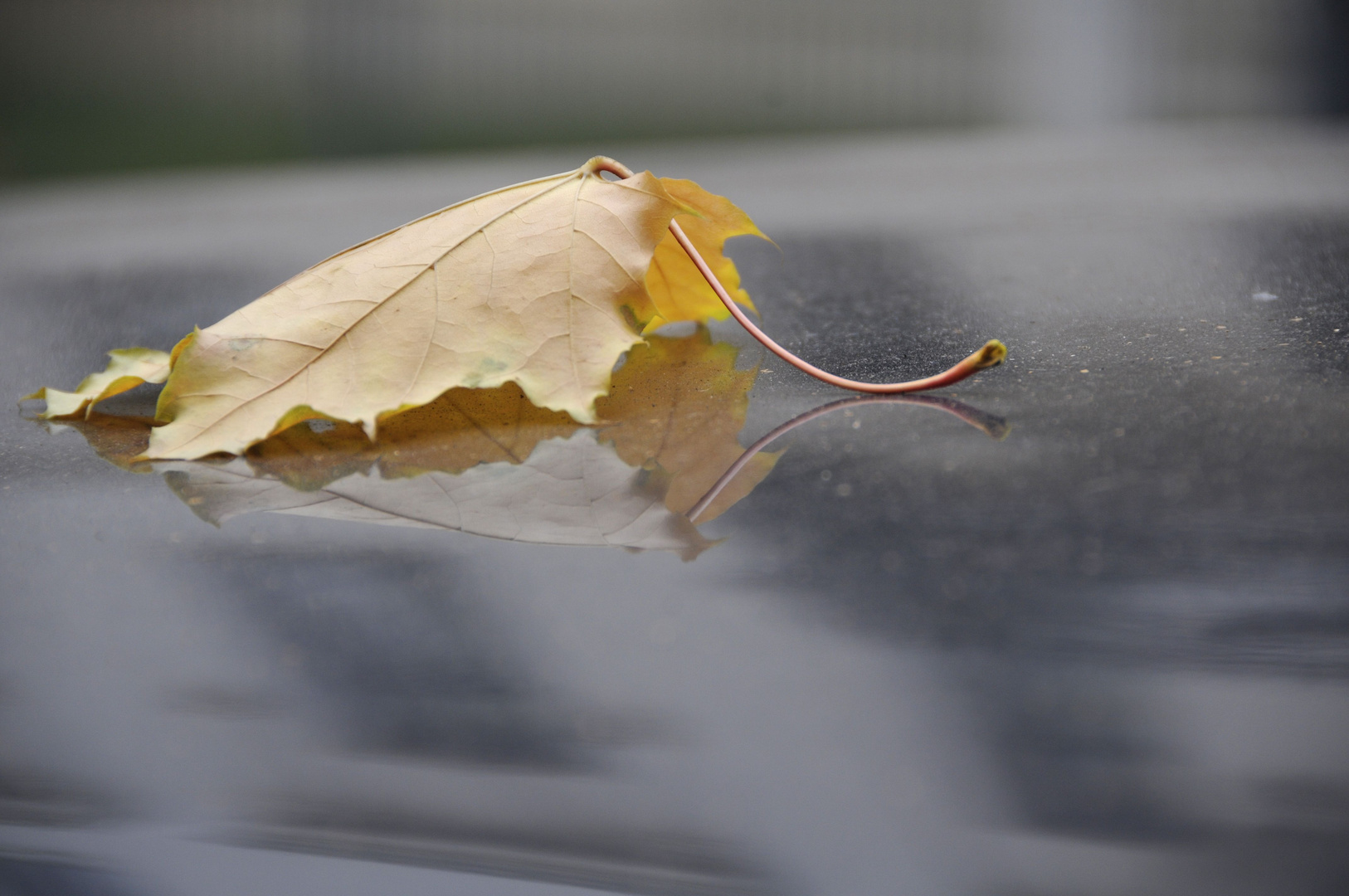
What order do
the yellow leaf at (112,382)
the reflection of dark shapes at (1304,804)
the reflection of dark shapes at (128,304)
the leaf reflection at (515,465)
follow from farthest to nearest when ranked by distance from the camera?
the reflection of dark shapes at (128,304) < the yellow leaf at (112,382) < the leaf reflection at (515,465) < the reflection of dark shapes at (1304,804)

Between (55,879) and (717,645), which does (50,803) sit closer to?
(55,879)

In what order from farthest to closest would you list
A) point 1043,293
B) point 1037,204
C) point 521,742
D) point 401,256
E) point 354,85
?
point 354,85, point 1037,204, point 1043,293, point 401,256, point 521,742

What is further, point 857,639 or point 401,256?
point 401,256

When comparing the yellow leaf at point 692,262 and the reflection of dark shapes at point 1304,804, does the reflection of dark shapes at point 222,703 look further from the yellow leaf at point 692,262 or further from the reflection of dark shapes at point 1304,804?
the yellow leaf at point 692,262

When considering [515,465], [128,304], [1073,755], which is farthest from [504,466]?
[128,304]

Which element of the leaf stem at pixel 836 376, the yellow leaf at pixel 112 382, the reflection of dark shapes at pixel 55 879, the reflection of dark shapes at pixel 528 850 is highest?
the leaf stem at pixel 836 376

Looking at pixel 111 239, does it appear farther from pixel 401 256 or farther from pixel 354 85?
pixel 354 85

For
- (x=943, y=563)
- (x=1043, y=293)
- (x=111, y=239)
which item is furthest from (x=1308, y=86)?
(x=943, y=563)

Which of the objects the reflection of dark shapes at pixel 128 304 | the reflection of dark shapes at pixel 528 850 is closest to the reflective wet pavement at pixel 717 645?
the reflection of dark shapes at pixel 528 850
